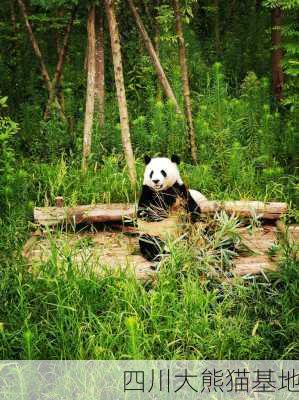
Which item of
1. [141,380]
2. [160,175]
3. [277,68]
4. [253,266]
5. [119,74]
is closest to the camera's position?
[141,380]

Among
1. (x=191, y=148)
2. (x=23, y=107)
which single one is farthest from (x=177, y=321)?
(x=23, y=107)

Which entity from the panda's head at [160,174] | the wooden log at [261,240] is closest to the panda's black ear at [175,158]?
the panda's head at [160,174]

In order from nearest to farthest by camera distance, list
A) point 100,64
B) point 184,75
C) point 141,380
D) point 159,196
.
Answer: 1. point 141,380
2. point 159,196
3. point 184,75
4. point 100,64

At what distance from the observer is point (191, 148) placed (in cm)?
807

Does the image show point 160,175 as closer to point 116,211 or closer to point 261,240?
A: point 116,211

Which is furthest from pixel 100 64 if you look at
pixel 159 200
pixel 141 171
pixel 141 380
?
pixel 141 380

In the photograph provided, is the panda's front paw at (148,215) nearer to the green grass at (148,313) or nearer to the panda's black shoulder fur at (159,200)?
the panda's black shoulder fur at (159,200)

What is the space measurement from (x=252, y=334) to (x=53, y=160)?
3970 millimetres

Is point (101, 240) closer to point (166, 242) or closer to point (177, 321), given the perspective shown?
point (166, 242)

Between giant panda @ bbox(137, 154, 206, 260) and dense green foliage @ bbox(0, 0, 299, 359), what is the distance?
2.12 feet

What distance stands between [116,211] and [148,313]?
217 cm

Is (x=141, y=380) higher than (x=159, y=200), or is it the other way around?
(x=159, y=200)

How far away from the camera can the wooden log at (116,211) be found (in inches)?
263

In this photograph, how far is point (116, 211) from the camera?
22.3ft
